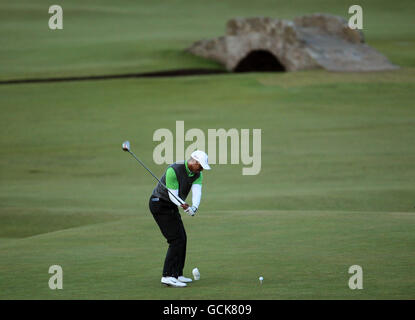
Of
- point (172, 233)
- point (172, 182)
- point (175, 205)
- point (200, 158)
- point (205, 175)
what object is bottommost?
point (172, 233)

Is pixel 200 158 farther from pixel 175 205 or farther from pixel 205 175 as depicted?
pixel 205 175

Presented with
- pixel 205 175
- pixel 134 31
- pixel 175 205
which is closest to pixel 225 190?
pixel 205 175

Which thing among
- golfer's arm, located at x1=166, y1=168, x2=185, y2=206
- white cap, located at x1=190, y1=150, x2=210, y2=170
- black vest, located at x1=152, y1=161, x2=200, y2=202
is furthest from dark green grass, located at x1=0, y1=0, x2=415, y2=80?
white cap, located at x1=190, y1=150, x2=210, y2=170

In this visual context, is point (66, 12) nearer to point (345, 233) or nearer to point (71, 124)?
point (71, 124)

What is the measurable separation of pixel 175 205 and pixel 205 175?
60.4 feet

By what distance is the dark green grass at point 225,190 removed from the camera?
1301cm

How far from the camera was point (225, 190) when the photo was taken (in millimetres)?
28453

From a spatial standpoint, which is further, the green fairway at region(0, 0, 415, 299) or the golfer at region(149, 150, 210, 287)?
the green fairway at region(0, 0, 415, 299)

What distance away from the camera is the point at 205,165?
12336 millimetres

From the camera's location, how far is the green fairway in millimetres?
13250

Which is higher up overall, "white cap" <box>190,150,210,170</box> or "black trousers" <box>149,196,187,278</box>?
"white cap" <box>190,150,210,170</box>

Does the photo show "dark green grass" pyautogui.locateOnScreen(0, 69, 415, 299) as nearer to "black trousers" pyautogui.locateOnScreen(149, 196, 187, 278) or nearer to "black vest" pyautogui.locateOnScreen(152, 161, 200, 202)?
"black trousers" pyautogui.locateOnScreen(149, 196, 187, 278)

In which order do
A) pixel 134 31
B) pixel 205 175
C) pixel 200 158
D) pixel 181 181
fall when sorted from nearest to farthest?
pixel 200 158
pixel 181 181
pixel 205 175
pixel 134 31

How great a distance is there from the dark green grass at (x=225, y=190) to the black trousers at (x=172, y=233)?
442mm
